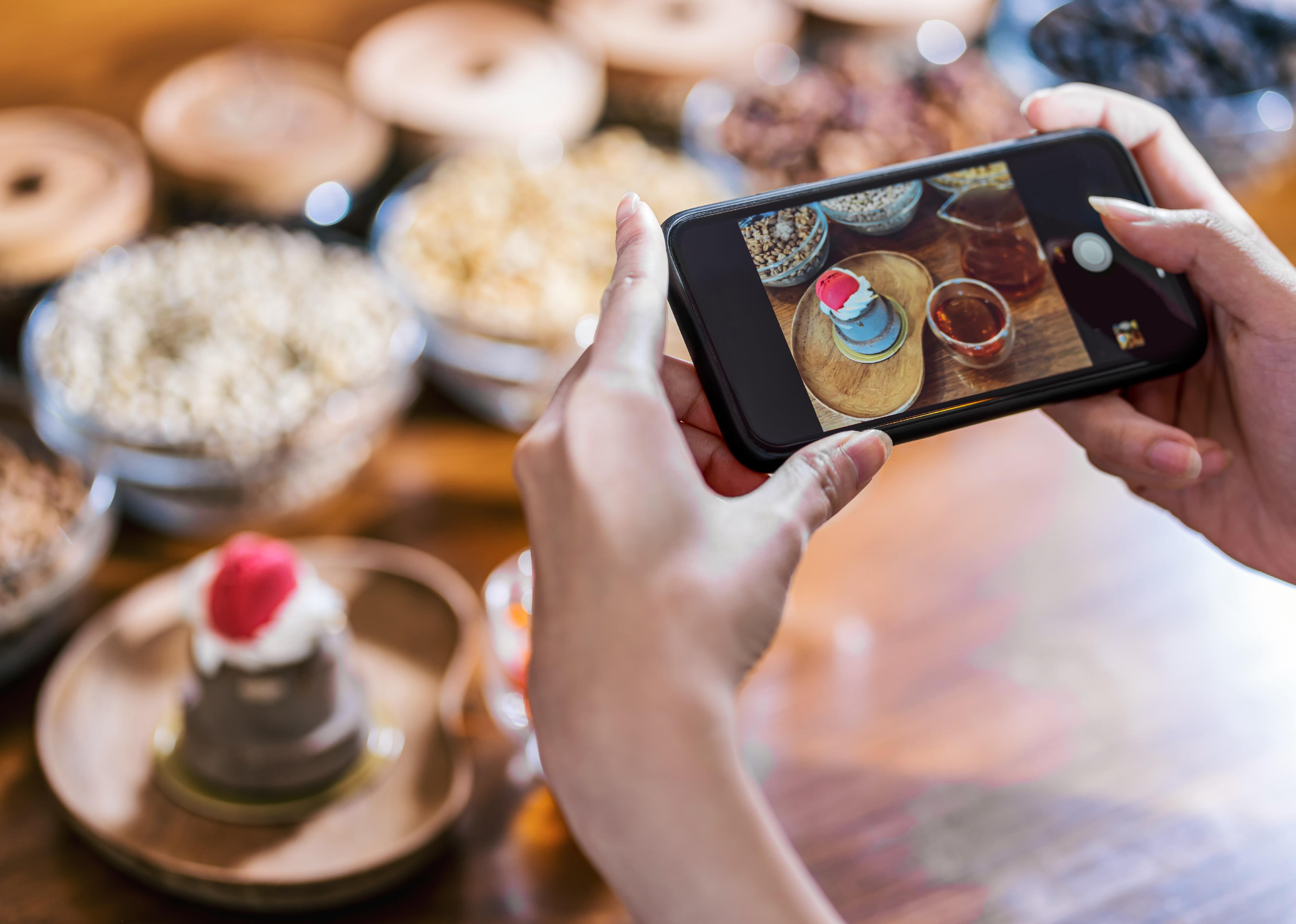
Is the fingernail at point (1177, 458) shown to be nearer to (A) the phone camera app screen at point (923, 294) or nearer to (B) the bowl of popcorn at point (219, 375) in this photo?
(A) the phone camera app screen at point (923, 294)

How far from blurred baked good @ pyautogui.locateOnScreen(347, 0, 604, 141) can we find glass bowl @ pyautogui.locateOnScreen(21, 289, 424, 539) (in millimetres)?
455

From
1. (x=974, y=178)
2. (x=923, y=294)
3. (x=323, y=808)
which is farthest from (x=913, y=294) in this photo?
(x=323, y=808)

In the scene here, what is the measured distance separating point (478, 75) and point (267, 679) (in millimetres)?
1065

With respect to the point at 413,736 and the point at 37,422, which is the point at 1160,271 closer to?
the point at 413,736

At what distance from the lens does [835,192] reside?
756 mm

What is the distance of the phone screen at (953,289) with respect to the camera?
72 centimetres

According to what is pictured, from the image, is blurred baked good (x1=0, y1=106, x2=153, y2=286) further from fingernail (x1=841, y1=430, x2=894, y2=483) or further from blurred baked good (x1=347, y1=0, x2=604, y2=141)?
fingernail (x1=841, y1=430, x2=894, y2=483)

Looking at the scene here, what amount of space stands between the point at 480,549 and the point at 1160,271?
2.44ft

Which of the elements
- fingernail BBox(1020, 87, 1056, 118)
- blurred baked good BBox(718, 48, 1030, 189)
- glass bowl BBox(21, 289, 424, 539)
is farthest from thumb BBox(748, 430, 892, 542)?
blurred baked good BBox(718, 48, 1030, 189)

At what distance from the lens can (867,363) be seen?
2.40ft

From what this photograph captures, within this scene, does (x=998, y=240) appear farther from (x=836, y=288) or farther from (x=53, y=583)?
(x=53, y=583)

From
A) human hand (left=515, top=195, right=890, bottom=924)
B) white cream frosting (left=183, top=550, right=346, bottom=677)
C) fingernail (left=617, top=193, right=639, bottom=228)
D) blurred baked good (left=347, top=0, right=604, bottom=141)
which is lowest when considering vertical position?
white cream frosting (left=183, top=550, right=346, bottom=677)

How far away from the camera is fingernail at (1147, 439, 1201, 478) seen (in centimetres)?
79

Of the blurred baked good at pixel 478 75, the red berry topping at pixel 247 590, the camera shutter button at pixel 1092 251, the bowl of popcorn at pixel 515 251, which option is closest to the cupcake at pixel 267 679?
the red berry topping at pixel 247 590
